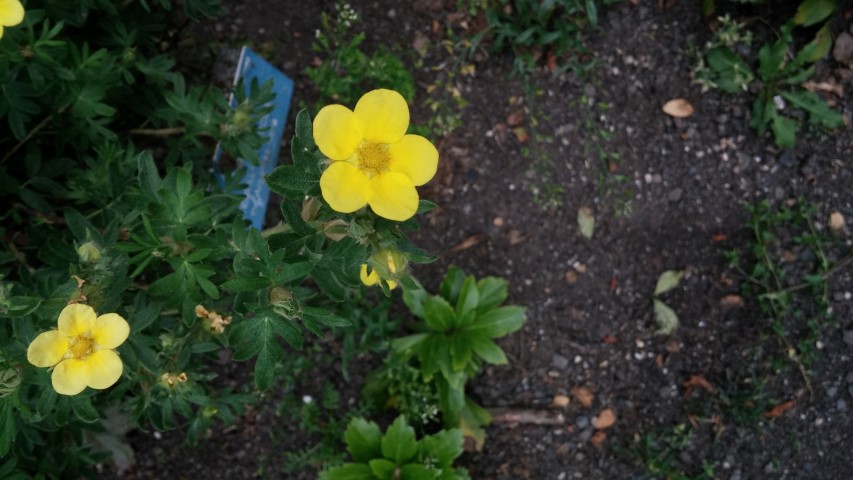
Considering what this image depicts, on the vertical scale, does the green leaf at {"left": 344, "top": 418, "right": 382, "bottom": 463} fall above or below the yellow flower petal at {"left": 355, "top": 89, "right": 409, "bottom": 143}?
below

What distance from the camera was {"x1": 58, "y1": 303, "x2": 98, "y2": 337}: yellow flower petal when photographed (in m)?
1.79

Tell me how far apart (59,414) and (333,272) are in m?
0.89

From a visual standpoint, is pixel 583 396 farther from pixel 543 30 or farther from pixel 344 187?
pixel 344 187

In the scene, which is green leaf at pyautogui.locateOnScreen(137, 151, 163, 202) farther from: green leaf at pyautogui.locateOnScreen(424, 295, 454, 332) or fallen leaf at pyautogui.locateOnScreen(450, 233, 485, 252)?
fallen leaf at pyautogui.locateOnScreen(450, 233, 485, 252)

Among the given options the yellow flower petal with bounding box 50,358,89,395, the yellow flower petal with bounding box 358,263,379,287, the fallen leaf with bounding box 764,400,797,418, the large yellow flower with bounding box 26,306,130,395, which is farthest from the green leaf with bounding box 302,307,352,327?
the fallen leaf with bounding box 764,400,797,418

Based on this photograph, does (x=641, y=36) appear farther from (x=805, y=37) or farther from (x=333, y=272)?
(x=333, y=272)

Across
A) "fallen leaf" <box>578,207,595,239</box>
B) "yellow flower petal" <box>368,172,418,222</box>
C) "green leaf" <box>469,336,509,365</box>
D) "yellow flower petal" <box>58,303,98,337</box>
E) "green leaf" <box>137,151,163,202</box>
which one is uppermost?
"yellow flower petal" <box>368,172,418,222</box>

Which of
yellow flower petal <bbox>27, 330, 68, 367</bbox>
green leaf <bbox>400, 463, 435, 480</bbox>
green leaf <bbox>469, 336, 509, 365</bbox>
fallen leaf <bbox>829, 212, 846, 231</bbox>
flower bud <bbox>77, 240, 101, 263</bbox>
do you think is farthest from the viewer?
fallen leaf <bbox>829, 212, 846, 231</bbox>

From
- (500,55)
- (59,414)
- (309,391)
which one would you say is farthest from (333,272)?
(500,55)

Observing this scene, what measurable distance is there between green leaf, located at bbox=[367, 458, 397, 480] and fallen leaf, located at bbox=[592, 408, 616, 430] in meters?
1.06

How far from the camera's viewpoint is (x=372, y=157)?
1759 millimetres

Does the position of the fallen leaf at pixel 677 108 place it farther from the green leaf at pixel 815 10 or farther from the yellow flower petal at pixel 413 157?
the yellow flower petal at pixel 413 157

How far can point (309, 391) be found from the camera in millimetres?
3500

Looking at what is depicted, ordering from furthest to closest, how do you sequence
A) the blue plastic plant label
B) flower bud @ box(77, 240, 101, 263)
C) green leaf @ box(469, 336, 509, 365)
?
1. green leaf @ box(469, 336, 509, 365)
2. the blue plastic plant label
3. flower bud @ box(77, 240, 101, 263)
